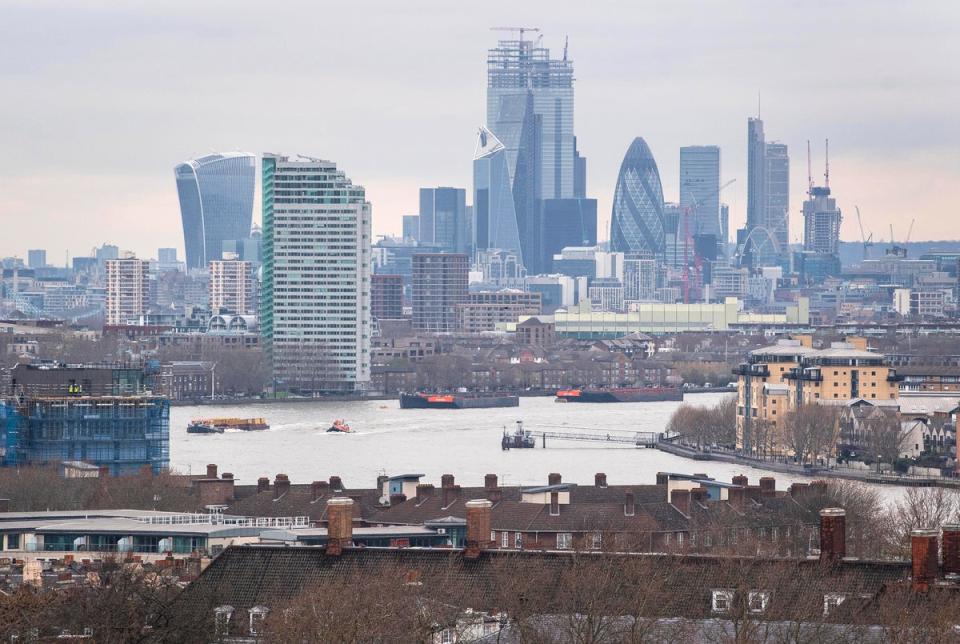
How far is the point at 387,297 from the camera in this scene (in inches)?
6019

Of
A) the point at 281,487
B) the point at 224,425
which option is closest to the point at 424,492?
the point at 281,487

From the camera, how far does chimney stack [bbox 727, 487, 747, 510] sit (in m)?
27.8

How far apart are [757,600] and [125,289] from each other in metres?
144

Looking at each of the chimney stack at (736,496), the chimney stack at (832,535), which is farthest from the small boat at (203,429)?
the chimney stack at (832,535)

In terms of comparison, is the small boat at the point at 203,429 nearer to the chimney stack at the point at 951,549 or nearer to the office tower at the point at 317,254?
the office tower at the point at 317,254

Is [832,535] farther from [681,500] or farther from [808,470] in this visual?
[808,470]

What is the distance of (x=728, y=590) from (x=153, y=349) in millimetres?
90845

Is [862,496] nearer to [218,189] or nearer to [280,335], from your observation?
[280,335]

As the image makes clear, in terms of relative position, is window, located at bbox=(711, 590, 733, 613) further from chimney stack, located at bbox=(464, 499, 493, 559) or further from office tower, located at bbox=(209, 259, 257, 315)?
office tower, located at bbox=(209, 259, 257, 315)

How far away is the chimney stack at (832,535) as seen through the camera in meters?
15.4

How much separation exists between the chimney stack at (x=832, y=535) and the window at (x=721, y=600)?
816 mm

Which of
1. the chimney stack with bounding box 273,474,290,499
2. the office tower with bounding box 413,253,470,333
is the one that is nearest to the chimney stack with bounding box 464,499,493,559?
the chimney stack with bounding box 273,474,290,499

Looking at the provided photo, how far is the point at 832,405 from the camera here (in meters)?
58.3

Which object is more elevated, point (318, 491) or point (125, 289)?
point (125, 289)
